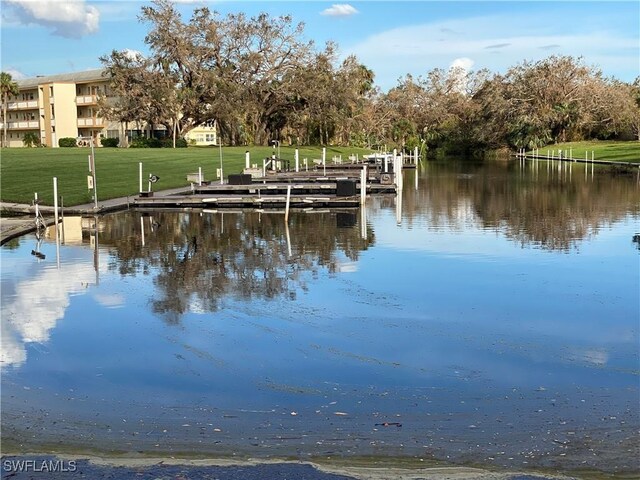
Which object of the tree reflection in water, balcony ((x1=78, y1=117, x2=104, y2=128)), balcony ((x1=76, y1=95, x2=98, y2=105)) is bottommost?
the tree reflection in water

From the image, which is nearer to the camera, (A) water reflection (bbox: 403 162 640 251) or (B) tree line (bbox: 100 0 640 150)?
(A) water reflection (bbox: 403 162 640 251)

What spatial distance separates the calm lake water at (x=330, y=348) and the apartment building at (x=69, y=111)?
7309 centimetres

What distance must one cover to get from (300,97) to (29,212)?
53.3 meters

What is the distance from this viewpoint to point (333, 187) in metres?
29.5

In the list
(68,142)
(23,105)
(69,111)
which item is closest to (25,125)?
(23,105)

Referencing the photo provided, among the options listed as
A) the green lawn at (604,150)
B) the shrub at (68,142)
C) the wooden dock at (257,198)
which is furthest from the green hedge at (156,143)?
the wooden dock at (257,198)

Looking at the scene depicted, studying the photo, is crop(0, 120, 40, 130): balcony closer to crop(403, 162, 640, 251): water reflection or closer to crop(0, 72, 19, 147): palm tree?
crop(0, 72, 19, 147): palm tree

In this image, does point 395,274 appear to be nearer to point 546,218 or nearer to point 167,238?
point 167,238

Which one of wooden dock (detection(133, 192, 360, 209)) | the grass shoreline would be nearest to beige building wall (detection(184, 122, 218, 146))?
the grass shoreline

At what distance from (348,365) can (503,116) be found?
3237 inches

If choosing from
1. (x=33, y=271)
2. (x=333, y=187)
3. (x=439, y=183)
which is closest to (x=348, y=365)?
(x=33, y=271)

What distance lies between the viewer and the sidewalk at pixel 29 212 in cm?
1883

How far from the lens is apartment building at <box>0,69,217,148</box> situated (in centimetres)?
8762

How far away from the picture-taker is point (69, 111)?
9012 cm
